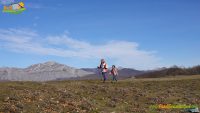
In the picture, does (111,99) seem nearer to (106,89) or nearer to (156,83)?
(106,89)

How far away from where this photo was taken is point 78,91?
43594 mm

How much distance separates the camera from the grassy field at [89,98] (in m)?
33.9

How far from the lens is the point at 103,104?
126 ft

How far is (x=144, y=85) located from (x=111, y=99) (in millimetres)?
14357

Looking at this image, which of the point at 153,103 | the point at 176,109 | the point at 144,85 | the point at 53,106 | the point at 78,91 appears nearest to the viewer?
the point at 53,106

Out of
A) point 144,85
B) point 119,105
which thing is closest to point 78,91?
point 119,105

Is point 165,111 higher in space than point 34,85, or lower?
lower

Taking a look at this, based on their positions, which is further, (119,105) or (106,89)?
Result: (106,89)

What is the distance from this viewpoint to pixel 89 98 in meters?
40.6

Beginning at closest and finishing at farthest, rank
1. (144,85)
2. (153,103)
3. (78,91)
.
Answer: (153,103) → (78,91) → (144,85)

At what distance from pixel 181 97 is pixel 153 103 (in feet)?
17.1

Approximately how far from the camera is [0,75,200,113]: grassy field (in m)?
33.9

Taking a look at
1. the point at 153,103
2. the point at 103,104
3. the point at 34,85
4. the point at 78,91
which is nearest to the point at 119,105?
the point at 103,104

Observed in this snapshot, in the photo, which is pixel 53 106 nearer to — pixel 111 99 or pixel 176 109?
pixel 111 99
